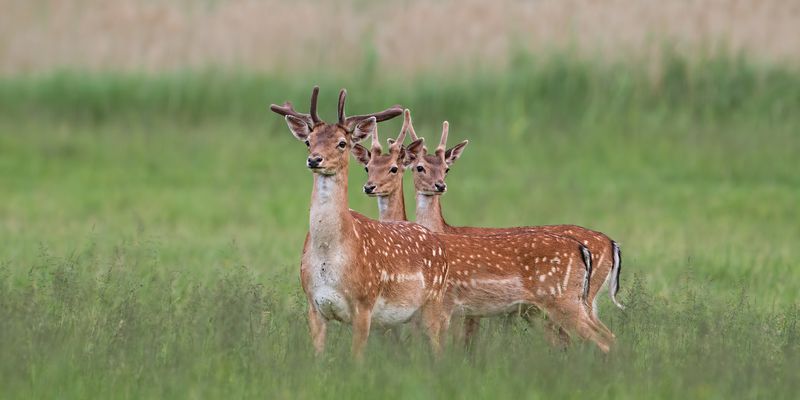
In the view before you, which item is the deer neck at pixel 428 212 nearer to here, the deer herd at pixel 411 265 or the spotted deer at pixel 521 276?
the deer herd at pixel 411 265

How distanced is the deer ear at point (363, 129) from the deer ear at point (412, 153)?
1.67 metres

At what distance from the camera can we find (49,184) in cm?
1747

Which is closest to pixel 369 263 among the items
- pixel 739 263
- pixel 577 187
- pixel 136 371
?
pixel 136 371

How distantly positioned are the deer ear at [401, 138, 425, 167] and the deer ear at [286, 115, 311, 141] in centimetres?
180

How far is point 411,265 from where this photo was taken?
891 cm

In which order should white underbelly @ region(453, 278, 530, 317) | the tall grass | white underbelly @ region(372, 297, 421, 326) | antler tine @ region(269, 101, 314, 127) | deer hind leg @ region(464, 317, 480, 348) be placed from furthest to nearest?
the tall grass, deer hind leg @ region(464, 317, 480, 348), white underbelly @ region(453, 278, 530, 317), antler tine @ region(269, 101, 314, 127), white underbelly @ region(372, 297, 421, 326)

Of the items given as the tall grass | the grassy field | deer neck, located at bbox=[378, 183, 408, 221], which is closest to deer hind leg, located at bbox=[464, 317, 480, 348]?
the grassy field

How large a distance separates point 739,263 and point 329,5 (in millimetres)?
10671

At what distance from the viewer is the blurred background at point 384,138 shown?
9039 millimetres

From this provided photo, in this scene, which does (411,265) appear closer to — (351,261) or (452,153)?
(351,261)

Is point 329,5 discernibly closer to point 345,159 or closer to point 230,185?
point 230,185

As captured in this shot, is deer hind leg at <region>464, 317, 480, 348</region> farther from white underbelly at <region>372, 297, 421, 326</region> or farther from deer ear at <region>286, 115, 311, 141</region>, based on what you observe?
deer ear at <region>286, 115, 311, 141</region>

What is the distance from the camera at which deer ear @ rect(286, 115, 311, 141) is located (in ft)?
29.3

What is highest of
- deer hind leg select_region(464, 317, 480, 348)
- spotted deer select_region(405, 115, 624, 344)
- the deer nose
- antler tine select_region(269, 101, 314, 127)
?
antler tine select_region(269, 101, 314, 127)
